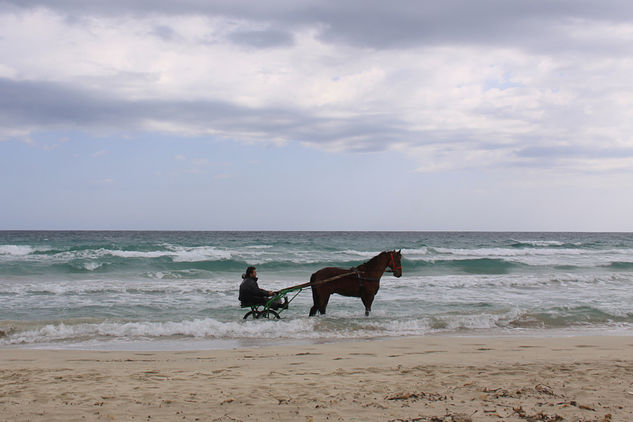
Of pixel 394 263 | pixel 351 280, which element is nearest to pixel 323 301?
pixel 351 280

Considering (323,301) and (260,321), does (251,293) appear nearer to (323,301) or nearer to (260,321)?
(260,321)

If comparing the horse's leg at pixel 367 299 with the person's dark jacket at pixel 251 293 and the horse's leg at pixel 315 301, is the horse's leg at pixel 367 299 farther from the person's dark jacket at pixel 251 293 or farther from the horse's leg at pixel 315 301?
the person's dark jacket at pixel 251 293

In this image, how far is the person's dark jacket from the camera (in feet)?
35.5

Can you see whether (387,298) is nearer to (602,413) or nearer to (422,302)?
(422,302)

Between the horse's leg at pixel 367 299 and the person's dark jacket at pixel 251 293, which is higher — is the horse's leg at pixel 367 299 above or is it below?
below

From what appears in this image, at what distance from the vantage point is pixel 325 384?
18.8 ft

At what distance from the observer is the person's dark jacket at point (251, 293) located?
10.8 meters

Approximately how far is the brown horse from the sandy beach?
9.58ft

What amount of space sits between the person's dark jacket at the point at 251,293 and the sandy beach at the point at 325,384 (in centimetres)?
240

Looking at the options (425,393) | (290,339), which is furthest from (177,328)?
(425,393)

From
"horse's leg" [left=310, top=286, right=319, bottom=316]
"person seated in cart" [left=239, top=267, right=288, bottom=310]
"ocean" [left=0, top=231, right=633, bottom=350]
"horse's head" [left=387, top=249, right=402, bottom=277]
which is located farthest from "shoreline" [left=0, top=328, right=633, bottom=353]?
"horse's head" [left=387, top=249, right=402, bottom=277]

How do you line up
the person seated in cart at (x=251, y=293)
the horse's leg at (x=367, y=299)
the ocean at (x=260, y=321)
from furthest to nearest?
the horse's leg at (x=367, y=299) < the person seated in cart at (x=251, y=293) < the ocean at (x=260, y=321)

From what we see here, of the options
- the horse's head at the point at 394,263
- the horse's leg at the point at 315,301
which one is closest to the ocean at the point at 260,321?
the horse's leg at the point at 315,301

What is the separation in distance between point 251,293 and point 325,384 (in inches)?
211
